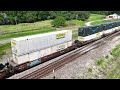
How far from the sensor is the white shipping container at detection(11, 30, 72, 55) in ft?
66.6

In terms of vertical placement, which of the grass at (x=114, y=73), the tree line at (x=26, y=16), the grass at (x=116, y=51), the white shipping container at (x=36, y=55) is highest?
the tree line at (x=26, y=16)

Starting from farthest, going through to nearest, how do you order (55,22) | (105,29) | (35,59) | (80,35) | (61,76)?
1. (55,22)
2. (105,29)
3. (80,35)
4. (35,59)
5. (61,76)

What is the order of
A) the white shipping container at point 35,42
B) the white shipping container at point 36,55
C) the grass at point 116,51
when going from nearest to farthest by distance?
1. the white shipping container at point 35,42
2. the white shipping container at point 36,55
3. the grass at point 116,51

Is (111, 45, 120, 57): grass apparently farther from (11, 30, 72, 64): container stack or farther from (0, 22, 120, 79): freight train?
(11, 30, 72, 64): container stack

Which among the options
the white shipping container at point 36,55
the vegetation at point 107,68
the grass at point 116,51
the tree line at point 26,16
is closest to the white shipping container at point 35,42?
the white shipping container at point 36,55

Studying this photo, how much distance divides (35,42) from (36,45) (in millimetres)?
434

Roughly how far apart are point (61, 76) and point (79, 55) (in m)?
7.80

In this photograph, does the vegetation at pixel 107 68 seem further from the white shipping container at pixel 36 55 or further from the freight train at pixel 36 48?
the white shipping container at pixel 36 55

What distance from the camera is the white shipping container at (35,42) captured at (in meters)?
20.3

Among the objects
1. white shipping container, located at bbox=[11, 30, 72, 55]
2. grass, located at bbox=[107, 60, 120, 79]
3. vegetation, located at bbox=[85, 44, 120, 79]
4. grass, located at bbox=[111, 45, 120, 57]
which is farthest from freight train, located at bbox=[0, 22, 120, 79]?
grass, located at bbox=[107, 60, 120, 79]

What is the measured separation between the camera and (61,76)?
19203mm
